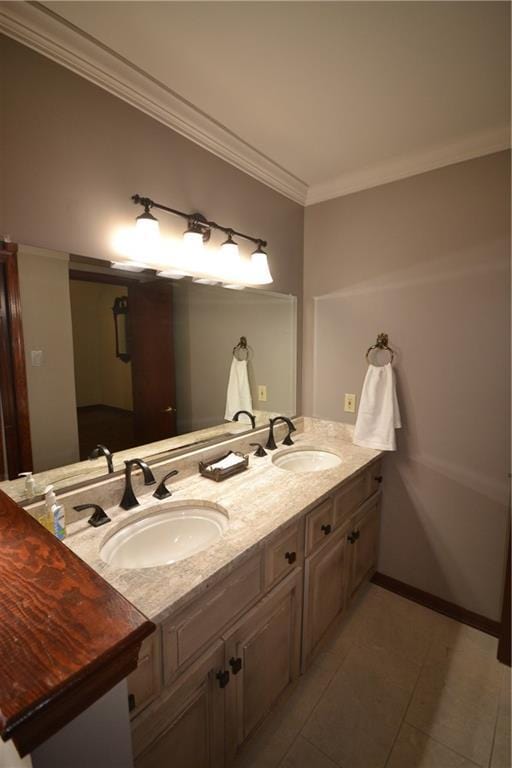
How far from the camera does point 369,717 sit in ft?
4.62

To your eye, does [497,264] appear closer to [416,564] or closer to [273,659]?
[416,564]

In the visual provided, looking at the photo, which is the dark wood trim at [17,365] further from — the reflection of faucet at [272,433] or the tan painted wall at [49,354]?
the reflection of faucet at [272,433]

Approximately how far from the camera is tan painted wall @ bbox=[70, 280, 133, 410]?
48.2 inches

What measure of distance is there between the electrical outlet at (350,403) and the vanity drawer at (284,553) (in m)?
0.95

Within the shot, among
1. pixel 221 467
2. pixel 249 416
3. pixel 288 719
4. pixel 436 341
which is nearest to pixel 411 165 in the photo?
pixel 436 341

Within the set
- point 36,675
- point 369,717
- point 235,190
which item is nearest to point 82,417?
point 36,675

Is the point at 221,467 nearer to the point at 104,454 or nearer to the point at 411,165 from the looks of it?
the point at 104,454

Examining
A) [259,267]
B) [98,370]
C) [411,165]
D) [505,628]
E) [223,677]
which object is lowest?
[505,628]

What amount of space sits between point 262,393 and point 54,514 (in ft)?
4.21

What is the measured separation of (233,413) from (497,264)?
1474mm

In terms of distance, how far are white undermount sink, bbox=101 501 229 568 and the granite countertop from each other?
3cm

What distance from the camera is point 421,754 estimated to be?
1278 millimetres

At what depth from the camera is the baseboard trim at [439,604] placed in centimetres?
180

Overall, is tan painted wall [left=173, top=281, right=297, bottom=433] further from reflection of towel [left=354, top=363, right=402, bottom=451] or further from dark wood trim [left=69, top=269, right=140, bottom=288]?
reflection of towel [left=354, top=363, right=402, bottom=451]
